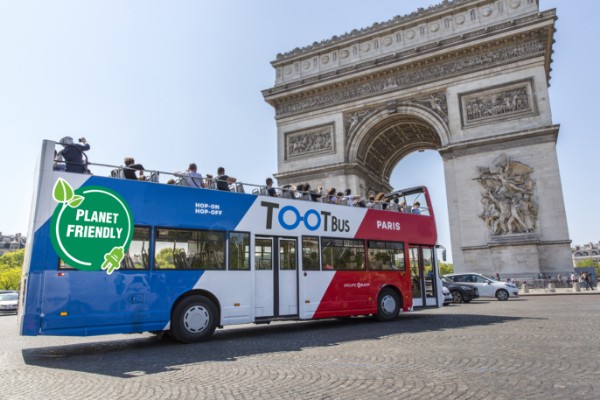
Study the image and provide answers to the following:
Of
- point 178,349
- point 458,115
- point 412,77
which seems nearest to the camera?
point 178,349

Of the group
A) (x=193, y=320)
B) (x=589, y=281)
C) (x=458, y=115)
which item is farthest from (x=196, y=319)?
(x=589, y=281)

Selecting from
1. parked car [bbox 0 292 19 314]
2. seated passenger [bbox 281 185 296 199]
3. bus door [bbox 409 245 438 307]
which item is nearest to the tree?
parked car [bbox 0 292 19 314]

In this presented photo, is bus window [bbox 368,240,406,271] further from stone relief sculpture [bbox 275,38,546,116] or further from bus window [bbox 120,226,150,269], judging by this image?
stone relief sculpture [bbox 275,38,546,116]

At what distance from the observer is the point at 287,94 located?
32.7 metres

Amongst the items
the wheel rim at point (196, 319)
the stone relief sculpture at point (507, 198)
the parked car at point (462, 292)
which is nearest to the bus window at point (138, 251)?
the wheel rim at point (196, 319)

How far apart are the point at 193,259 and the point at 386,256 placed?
5.50m

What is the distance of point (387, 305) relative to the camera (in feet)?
38.8

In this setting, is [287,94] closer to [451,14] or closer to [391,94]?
[391,94]

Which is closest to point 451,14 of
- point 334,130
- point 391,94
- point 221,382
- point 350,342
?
point 391,94

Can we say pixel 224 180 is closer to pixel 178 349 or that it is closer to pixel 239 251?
pixel 239 251

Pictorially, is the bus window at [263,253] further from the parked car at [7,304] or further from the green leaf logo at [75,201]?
the parked car at [7,304]

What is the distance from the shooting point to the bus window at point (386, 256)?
37.6ft

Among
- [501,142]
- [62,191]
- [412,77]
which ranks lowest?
[62,191]

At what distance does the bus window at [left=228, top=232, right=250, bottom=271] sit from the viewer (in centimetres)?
915
